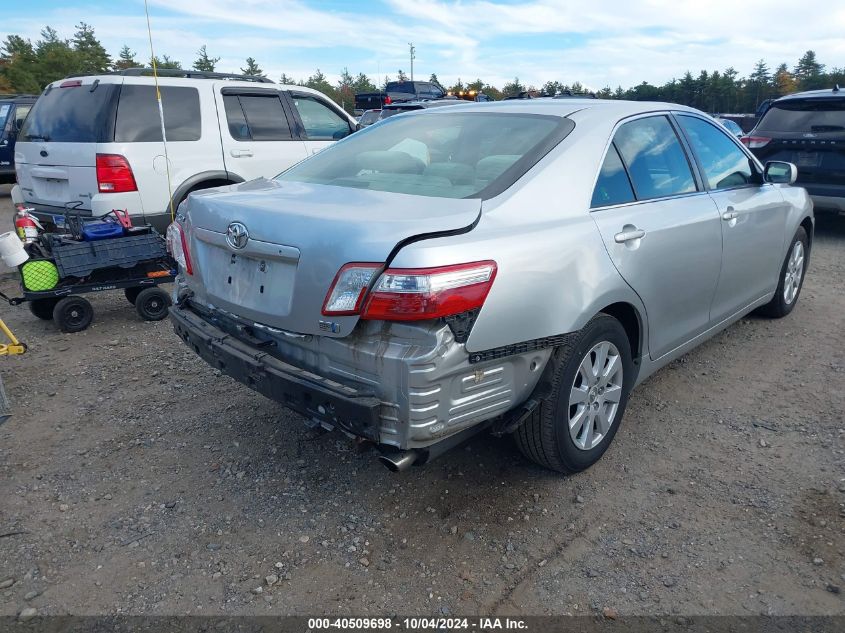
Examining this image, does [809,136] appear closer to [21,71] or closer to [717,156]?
[717,156]

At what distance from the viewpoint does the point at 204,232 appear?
9.45 feet

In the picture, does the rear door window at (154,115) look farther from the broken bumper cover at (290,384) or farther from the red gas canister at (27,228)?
the broken bumper cover at (290,384)

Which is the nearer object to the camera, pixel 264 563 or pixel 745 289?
pixel 264 563

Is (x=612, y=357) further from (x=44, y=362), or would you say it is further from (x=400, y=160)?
(x=44, y=362)

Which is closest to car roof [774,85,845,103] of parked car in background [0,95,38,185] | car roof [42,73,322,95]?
car roof [42,73,322,95]

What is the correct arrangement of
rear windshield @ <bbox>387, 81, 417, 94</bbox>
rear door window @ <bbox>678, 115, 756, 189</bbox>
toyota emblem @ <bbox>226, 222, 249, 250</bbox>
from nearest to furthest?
toyota emblem @ <bbox>226, 222, 249, 250</bbox> < rear door window @ <bbox>678, 115, 756, 189</bbox> < rear windshield @ <bbox>387, 81, 417, 94</bbox>

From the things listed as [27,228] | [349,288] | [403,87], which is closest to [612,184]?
[349,288]

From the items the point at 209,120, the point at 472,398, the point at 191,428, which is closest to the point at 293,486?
the point at 191,428

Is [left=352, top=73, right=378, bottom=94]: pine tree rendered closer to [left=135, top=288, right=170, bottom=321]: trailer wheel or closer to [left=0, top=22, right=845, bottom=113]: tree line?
[left=0, top=22, right=845, bottom=113]: tree line

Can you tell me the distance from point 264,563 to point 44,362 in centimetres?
295

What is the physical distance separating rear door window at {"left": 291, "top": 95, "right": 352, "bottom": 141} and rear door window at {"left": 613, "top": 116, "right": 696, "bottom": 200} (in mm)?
4929

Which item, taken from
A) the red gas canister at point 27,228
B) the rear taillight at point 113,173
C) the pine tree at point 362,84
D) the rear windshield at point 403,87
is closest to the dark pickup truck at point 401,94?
the rear windshield at point 403,87

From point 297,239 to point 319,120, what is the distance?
19.3 ft

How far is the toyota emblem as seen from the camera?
2.62m
